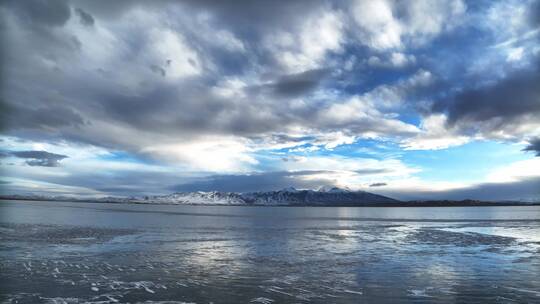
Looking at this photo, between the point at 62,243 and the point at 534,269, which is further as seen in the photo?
the point at 62,243

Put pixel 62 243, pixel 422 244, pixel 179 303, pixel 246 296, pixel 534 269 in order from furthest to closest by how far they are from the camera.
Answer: pixel 422 244
pixel 62 243
pixel 534 269
pixel 246 296
pixel 179 303

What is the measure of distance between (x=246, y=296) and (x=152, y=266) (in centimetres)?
944

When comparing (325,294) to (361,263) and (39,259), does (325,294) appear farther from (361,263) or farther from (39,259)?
(39,259)

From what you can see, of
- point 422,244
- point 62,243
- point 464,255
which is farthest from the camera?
point 422,244

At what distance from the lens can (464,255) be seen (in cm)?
2998

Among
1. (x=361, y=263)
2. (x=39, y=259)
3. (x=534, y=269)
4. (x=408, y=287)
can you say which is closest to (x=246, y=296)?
(x=408, y=287)

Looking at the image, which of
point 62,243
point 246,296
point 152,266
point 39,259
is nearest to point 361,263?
point 246,296

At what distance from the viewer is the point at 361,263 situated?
26000 millimetres

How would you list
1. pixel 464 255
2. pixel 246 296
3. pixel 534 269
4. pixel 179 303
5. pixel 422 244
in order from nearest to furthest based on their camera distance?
pixel 179 303
pixel 246 296
pixel 534 269
pixel 464 255
pixel 422 244

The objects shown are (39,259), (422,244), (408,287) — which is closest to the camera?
(408,287)

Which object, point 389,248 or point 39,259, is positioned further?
point 389,248

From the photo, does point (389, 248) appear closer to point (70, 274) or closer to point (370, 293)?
point (370, 293)

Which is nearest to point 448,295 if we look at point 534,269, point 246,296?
point 246,296

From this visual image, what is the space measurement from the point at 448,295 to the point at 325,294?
525 centimetres
